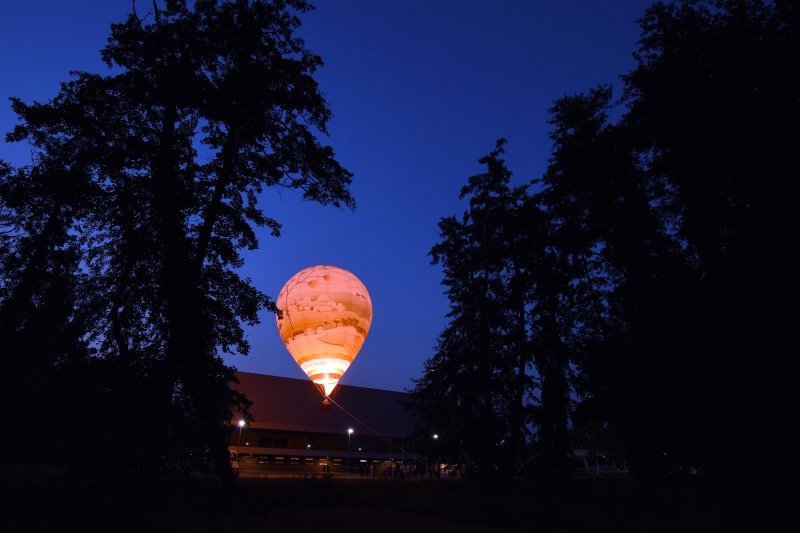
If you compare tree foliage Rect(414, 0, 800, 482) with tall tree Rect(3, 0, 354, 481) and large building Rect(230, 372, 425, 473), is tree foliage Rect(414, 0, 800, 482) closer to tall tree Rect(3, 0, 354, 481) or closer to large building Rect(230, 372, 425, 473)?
tall tree Rect(3, 0, 354, 481)

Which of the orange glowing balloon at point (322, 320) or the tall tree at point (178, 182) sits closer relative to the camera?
the tall tree at point (178, 182)

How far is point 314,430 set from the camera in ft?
164

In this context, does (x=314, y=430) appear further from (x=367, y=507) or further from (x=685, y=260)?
(x=685, y=260)

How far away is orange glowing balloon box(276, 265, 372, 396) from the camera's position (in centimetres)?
2461

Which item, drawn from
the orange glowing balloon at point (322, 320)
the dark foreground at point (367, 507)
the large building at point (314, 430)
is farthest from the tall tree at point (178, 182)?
the large building at point (314, 430)

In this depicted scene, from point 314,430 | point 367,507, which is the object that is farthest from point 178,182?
point 314,430

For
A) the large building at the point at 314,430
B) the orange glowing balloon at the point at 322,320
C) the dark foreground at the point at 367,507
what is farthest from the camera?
the large building at the point at 314,430

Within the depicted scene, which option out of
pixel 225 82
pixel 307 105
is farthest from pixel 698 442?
pixel 225 82

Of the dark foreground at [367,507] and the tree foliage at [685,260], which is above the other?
the tree foliage at [685,260]

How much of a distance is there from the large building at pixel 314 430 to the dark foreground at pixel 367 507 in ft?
91.9

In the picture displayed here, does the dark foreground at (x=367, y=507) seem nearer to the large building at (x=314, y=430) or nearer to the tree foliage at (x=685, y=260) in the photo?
the tree foliage at (x=685, y=260)

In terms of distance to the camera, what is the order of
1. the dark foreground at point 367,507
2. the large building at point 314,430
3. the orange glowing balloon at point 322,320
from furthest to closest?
1. the large building at point 314,430
2. the orange glowing balloon at point 322,320
3. the dark foreground at point 367,507

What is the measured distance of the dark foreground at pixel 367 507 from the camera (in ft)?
32.9

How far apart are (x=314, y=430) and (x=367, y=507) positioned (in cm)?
Answer: 3587
